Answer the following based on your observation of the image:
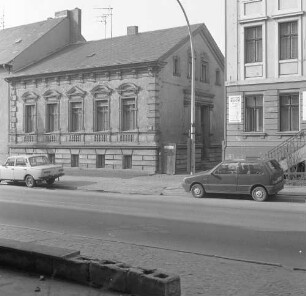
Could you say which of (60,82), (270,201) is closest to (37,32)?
(60,82)

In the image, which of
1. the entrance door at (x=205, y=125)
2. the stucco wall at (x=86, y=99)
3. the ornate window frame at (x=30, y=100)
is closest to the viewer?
the stucco wall at (x=86, y=99)

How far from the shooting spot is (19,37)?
39.6 meters

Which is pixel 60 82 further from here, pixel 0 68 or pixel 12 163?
pixel 12 163

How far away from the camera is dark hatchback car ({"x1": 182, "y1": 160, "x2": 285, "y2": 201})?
17047 mm

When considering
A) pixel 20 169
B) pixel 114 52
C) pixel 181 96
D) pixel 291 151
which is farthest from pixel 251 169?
pixel 114 52

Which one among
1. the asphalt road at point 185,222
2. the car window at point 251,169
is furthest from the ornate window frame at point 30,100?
the car window at point 251,169

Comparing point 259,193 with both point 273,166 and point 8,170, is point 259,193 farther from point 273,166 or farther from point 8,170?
point 8,170

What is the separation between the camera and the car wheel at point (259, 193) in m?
17.0

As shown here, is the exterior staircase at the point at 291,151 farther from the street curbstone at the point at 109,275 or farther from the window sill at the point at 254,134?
the street curbstone at the point at 109,275

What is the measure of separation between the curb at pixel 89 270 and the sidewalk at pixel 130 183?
1278 cm

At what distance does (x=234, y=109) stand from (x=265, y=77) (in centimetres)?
229

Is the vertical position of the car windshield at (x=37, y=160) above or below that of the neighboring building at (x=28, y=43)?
below

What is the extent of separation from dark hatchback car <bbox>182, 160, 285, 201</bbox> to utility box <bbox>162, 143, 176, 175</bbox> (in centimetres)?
899

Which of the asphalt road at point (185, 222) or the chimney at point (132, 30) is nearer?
the asphalt road at point (185, 222)
